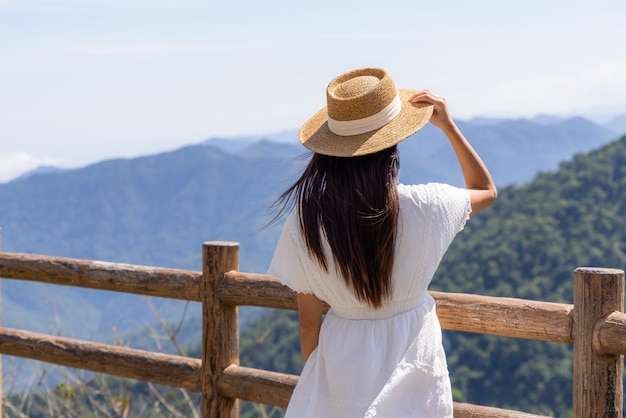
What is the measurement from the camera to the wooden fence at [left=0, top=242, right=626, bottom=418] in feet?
7.89

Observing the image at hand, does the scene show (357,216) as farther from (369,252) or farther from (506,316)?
(506,316)

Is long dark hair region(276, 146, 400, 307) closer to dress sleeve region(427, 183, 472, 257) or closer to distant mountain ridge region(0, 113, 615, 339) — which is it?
dress sleeve region(427, 183, 472, 257)

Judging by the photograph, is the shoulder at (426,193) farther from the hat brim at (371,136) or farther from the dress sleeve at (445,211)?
the hat brim at (371,136)

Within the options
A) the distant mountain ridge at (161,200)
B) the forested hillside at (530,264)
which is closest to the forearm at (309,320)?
the forested hillside at (530,264)

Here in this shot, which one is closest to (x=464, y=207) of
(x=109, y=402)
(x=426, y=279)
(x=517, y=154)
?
(x=426, y=279)

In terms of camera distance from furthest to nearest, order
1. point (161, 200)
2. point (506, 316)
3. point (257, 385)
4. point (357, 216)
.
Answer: point (161, 200) < point (257, 385) < point (506, 316) < point (357, 216)

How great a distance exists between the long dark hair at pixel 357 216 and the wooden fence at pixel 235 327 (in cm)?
64

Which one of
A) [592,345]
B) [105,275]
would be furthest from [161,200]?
[592,345]

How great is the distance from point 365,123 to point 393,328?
50 cm

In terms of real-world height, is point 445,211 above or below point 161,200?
above

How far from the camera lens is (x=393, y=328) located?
6.73 feet

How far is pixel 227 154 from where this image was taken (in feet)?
498

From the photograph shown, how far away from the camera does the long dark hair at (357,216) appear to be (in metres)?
1.94

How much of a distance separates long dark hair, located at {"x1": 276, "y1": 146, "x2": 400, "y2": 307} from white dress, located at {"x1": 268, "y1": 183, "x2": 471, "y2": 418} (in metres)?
0.03
